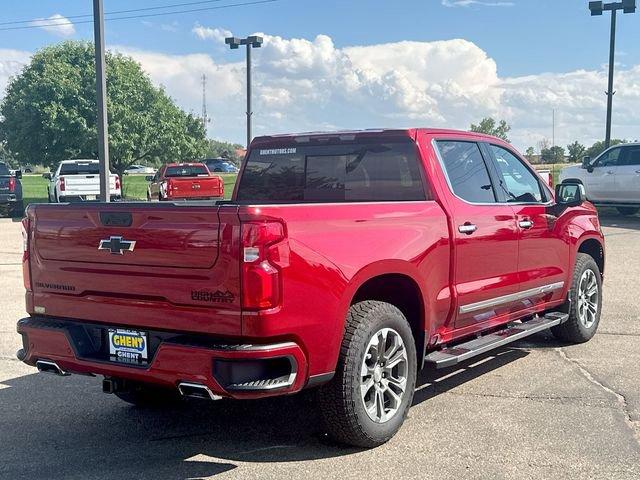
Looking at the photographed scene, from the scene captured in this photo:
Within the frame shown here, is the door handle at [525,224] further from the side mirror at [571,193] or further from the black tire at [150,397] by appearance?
the black tire at [150,397]

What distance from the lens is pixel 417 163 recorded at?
514cm

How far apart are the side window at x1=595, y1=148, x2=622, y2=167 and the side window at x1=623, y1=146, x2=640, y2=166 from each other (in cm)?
22

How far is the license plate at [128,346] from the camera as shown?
3988 mm

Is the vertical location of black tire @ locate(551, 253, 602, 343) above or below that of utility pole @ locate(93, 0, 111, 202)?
below

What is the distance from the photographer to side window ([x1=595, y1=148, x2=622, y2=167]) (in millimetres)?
19297

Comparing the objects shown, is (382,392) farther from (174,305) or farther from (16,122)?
(16,122)

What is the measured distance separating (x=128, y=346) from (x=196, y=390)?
54 cm

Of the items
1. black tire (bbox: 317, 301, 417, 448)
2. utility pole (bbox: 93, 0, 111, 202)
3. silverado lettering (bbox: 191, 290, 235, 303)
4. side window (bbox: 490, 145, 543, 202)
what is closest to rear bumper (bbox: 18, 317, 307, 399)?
silverado lettering (bbox: 191, 290, 235, 303)

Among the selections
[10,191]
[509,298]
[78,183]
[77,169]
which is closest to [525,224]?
[509,298]

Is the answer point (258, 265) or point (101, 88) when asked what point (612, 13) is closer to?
point (101, 88)

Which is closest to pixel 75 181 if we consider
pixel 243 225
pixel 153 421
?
pixel 153 421

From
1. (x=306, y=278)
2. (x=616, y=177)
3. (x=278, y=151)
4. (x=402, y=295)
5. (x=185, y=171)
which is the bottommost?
(x=402, y=295)

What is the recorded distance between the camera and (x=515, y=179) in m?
6.15

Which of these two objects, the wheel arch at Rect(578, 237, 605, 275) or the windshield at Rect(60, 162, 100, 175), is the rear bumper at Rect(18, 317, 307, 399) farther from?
the windshield at Rect(60, 162, 100, 175)
